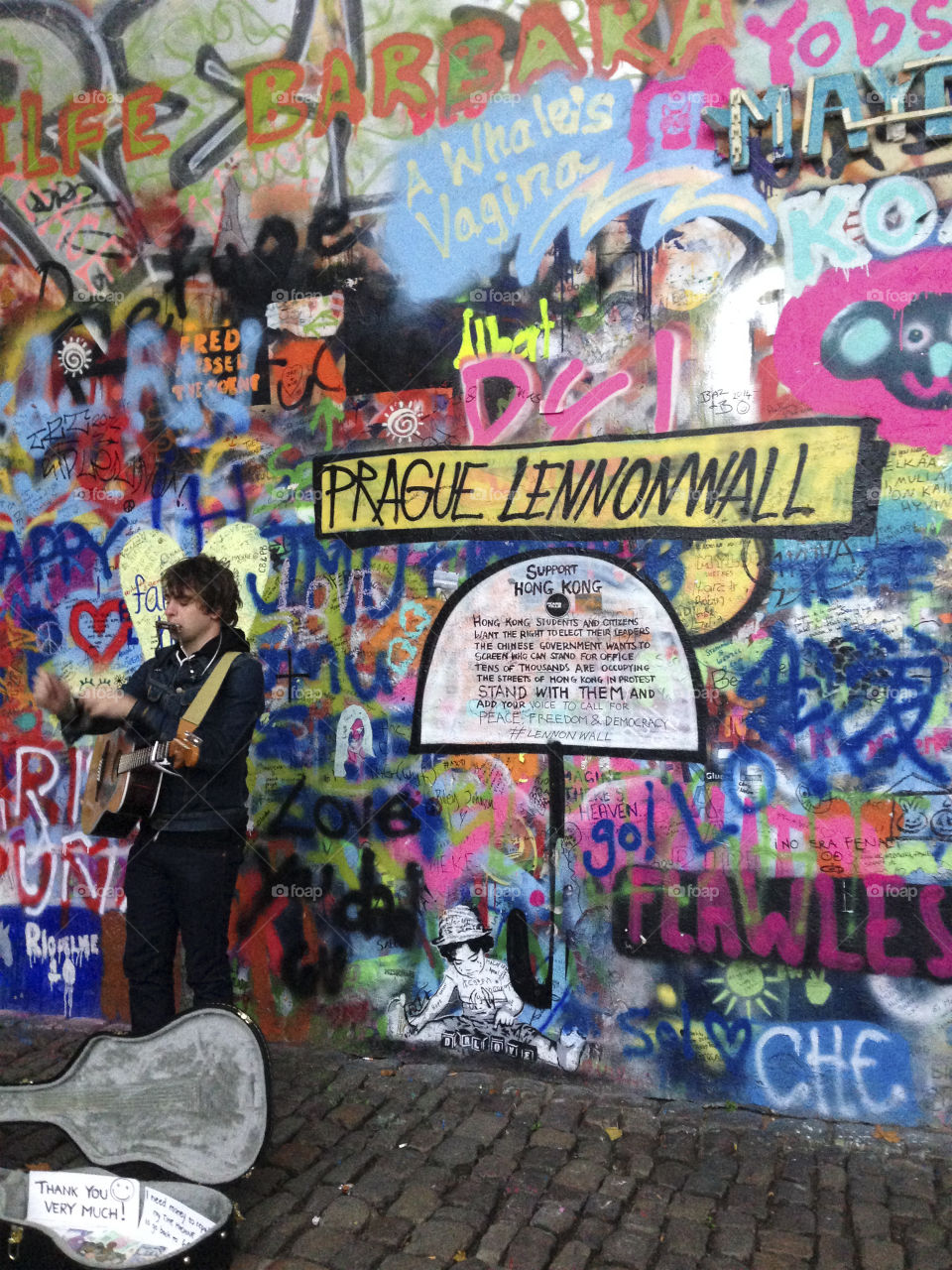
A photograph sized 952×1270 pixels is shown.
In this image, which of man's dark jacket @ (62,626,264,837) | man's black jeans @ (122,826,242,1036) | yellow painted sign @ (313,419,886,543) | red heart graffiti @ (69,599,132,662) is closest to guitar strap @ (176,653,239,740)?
man's dark jacket @ (62,626,264,837)

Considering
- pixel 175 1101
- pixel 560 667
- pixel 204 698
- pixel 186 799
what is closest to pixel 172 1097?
pixel 175 1101

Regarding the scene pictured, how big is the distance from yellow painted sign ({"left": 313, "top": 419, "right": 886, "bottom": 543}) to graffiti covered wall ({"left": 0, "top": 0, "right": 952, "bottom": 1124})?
0.02 metres

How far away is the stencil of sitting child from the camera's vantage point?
14.3 ft

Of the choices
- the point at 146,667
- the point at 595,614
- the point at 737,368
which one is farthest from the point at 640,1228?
the point at 737,368

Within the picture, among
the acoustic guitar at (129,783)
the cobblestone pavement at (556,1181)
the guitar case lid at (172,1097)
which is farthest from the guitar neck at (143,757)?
the cobblestone pavement at (556,1181)

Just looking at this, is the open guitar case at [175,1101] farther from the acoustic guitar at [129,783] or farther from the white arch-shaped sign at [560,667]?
the white arch-shaped sign at [560,667]

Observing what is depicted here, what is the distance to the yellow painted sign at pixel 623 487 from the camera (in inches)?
157

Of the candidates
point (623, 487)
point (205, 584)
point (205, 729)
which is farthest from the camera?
point (623, 487)

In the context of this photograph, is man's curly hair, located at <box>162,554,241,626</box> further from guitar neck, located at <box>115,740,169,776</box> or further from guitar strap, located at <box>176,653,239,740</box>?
guitar neck, located at <box>115,740,169,776</box>

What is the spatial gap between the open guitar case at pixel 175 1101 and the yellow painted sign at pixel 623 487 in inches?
86.1

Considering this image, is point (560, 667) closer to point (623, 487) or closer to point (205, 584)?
point (623, 487)

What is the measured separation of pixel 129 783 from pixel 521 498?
1918 mm

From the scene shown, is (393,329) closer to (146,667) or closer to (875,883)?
(146,667)

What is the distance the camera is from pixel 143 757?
3.72m
